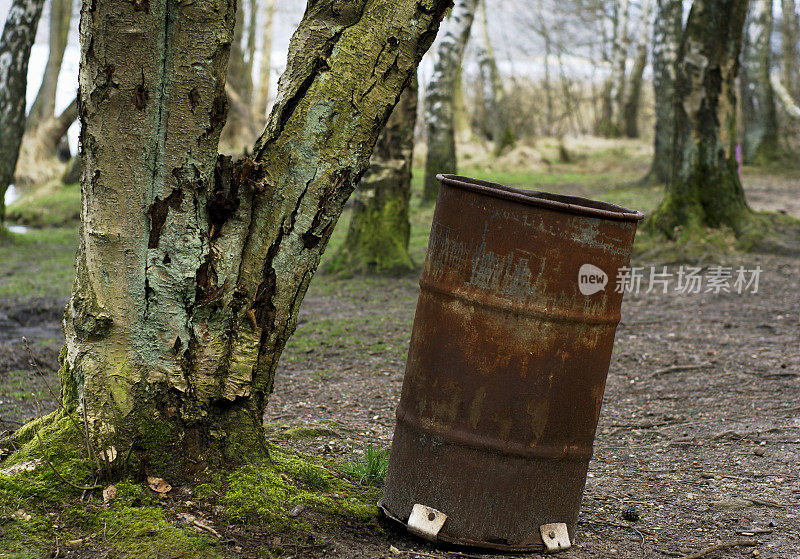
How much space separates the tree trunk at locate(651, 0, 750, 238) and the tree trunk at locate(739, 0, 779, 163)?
8.82 meters

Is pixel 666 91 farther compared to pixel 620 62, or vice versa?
pixel 620 62

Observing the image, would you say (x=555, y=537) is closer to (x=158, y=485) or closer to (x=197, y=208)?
(x=158, y=485)

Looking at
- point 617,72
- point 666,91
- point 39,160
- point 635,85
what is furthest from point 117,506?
point 617,72

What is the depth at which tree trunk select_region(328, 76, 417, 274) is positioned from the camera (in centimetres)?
739

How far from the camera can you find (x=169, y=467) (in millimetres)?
2488

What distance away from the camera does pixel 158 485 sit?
2.45 meters

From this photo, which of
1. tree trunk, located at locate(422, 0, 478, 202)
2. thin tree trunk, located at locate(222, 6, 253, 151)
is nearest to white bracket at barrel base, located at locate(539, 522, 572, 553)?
tree trunk, located at locate(422, 0, 478, 202)

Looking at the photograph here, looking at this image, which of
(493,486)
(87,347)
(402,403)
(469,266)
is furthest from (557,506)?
(87,347)

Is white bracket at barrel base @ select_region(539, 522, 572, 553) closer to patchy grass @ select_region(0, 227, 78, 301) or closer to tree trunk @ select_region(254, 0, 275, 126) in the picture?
patchy grass @ select_region(0, 227, 78, 301)

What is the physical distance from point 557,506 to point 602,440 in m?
1.49

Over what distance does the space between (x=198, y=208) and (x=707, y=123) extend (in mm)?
6927

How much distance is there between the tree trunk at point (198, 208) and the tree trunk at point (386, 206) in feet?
15.4

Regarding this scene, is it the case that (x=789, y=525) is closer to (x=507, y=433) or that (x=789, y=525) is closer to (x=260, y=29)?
(x=507, y=433)

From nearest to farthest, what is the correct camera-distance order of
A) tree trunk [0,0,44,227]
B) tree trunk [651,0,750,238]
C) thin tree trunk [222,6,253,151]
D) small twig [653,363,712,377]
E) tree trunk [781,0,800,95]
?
small twig [653,363,712,377], tree trunk [651,0,750,238], tree trunk [0,0,44,227], thin tree trunk [222,6,253,151], tree trunk [781,0,800,95]
